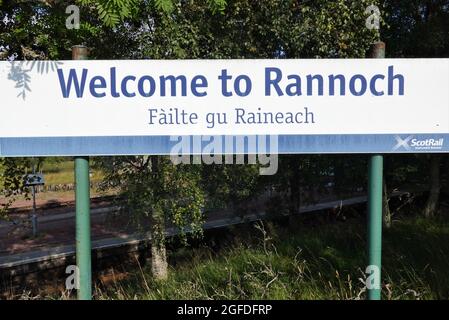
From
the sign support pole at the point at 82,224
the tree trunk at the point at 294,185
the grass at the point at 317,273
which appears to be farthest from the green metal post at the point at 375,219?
the tree trunk at the point at 294,185

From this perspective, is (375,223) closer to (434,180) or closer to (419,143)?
(419,143)

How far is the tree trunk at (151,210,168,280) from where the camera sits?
8.54 m

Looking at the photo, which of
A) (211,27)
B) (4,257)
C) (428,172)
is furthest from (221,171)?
(4,257)

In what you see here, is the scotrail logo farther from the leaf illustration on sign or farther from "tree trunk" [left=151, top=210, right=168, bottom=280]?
"tree trunk" [left=151, top=210, right=168, bottom=280]

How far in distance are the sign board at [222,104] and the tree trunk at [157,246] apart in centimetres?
508

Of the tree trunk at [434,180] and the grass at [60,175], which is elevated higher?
the tree trunk at [434,180]

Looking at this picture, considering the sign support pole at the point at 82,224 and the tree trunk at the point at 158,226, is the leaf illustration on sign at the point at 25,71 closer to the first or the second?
the sign support pole at the point at 82,224

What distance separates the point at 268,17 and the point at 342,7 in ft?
5.68

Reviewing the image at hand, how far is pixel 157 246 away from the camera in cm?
1077

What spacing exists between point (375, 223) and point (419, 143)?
69cm

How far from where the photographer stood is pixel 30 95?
3215mm

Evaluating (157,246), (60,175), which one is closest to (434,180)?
(157,246)

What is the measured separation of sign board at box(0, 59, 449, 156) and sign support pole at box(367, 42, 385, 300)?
17 cm

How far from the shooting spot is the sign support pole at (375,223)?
10.9 feet
